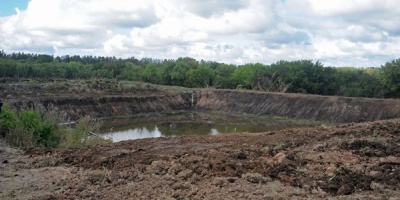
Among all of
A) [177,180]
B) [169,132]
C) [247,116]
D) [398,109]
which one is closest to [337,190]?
[177,180]

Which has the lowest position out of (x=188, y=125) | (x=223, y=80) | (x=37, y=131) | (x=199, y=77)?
(x=188, y=125)

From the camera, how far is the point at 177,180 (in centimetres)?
865

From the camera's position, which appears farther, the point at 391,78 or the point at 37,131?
the point at 391,78

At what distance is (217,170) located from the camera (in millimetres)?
9297

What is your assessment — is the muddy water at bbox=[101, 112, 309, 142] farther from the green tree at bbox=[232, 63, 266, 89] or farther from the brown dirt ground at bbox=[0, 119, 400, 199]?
the brown dirt ground at bbox=[0, 119, 400, 199]

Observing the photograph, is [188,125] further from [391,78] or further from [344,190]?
[344,190]

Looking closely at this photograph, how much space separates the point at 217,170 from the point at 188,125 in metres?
34.5

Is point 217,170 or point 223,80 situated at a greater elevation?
point 223,80

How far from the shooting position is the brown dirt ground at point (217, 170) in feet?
25.5

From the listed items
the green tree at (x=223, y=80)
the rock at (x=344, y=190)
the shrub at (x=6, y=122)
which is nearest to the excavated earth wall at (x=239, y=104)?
the green tree at (x=223, y=80)

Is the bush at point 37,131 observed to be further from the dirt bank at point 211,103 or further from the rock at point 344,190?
the dirt bank at point 211,103

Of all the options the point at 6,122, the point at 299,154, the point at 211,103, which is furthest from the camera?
the point at 211,103

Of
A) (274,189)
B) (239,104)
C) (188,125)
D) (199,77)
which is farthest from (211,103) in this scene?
(274,189)

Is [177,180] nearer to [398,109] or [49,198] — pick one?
[49,198]
